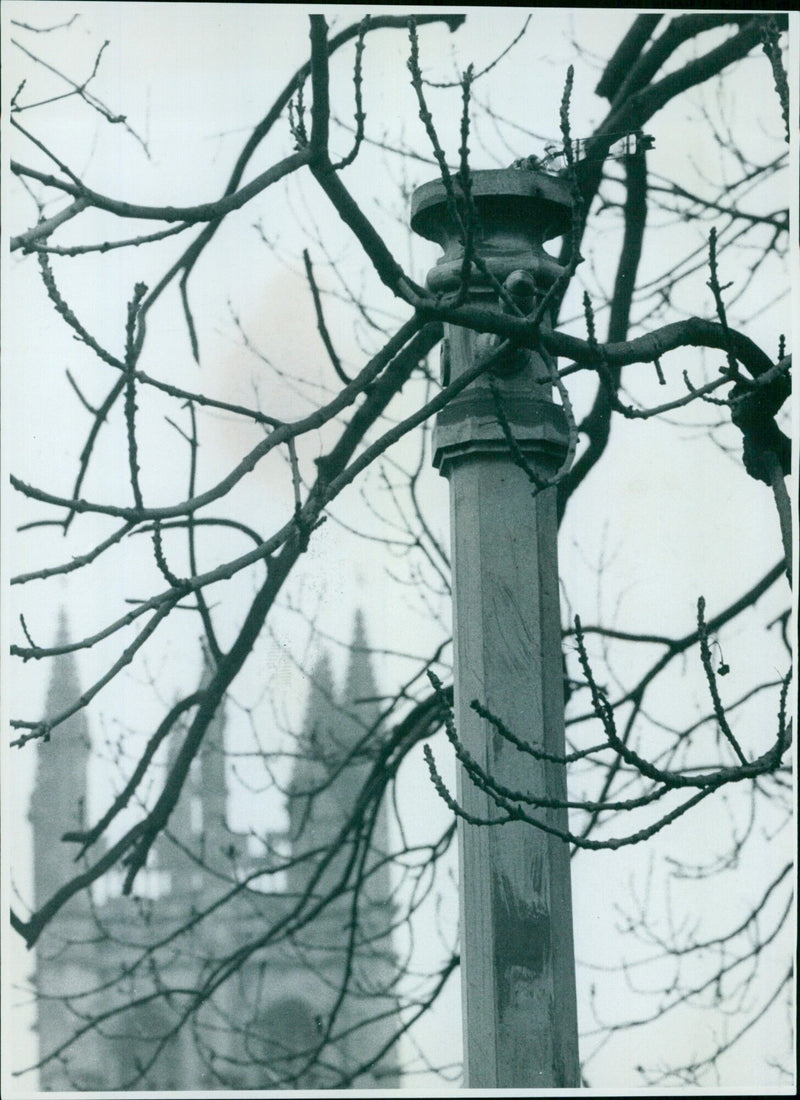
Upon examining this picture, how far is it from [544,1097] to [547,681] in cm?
56

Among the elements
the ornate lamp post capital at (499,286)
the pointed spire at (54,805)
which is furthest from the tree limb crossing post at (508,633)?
the pointed spire at (54,805)

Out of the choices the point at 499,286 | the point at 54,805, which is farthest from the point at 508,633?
the point at 54,805

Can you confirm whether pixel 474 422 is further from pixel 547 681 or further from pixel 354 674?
pixel 354 674

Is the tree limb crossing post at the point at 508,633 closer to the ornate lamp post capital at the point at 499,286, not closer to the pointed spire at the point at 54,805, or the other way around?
the ornate lamp post capital at the point at 499,286

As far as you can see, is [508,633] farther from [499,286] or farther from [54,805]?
[54,805]

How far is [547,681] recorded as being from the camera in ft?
7.80

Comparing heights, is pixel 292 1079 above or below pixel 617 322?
below

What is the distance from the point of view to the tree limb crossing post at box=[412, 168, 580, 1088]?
2.27m

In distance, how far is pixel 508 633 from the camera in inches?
93.7

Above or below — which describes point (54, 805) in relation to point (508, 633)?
above

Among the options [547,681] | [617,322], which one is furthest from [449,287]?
[617,322]

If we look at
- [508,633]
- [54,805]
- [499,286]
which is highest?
[54,805]

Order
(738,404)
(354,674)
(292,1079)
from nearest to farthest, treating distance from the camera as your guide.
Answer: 1. (738,404)
2. (292,1079)
3. (354,674)

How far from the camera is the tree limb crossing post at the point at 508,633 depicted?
7.45 ft
